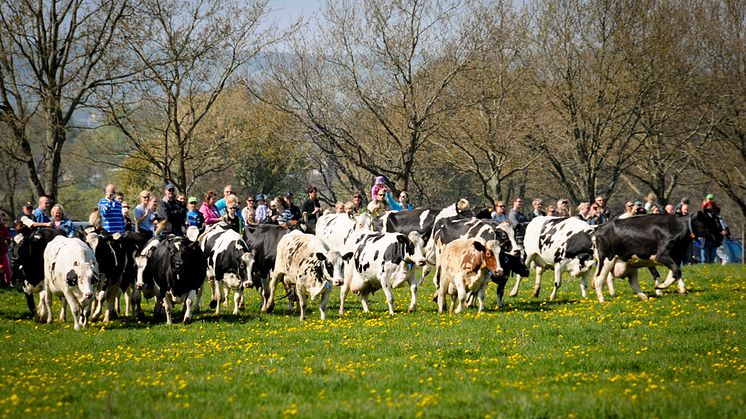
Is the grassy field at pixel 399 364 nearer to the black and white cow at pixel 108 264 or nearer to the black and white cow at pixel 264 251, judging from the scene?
the black and white cow at pixel 108 264

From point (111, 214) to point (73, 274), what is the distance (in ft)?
10.9

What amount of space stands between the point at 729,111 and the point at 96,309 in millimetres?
34390

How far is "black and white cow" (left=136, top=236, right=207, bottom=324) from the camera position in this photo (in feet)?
52.7

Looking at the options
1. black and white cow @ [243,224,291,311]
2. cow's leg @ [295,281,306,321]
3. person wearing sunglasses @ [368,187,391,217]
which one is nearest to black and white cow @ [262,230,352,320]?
cow's leg @ [295,281,306,321]

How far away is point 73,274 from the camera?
49.9 feet

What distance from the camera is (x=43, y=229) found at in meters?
18.1

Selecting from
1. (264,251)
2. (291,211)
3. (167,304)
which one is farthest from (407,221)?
(167,304)

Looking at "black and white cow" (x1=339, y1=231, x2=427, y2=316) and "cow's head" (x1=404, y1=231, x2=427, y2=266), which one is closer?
"black and white cow" (x1=339, y1=231, x2=427, y2=316)

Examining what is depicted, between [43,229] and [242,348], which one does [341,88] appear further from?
[242,348]

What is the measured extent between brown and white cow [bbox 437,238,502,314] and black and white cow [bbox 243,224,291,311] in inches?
152

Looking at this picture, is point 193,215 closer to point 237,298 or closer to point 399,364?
point 237,298

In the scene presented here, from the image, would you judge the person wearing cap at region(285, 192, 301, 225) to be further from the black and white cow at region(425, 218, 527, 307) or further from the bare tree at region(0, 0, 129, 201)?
the bare tree at region(0, 0, 129, 201)

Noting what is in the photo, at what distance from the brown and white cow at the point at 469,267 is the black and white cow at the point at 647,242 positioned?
3.06 metres

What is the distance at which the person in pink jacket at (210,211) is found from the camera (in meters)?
21.0
